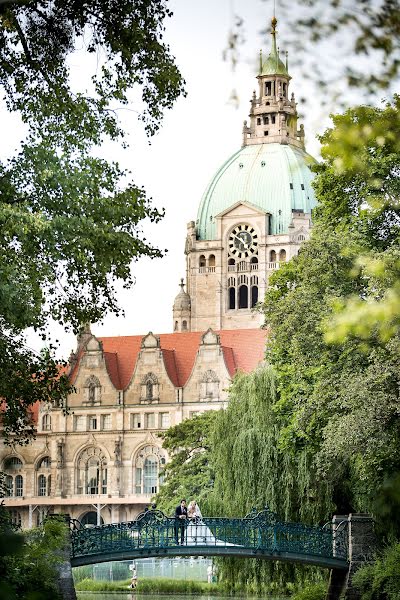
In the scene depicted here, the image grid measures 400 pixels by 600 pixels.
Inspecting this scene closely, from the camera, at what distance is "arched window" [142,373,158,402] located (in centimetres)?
8631

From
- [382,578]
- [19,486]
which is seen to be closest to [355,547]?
[382,578]

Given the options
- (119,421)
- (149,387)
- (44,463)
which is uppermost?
(149,387)

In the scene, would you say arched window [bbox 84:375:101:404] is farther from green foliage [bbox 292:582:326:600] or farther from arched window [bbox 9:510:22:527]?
green foliage [bbox 292:582:326:600]

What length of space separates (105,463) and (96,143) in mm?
68932

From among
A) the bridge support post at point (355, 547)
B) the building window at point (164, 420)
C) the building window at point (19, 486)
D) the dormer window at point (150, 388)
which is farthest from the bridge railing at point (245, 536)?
the building window at point (19, 486)

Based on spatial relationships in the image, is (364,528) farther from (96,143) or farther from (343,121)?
(343,121)

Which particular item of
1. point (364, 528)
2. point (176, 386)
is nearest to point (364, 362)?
point (364, 528)

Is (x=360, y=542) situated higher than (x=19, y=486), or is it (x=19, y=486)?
(x=360, y=542)

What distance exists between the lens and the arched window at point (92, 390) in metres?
87.3

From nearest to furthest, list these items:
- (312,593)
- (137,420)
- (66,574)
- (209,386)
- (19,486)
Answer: (66,574) → (312,593) → (209,386) → (137,420) → (19,486)

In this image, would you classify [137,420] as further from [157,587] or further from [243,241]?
[157,587]

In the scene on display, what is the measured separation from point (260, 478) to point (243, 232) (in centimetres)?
7338

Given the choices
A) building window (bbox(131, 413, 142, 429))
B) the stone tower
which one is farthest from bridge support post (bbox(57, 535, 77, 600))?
the stone tower

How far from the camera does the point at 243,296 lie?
351ft
